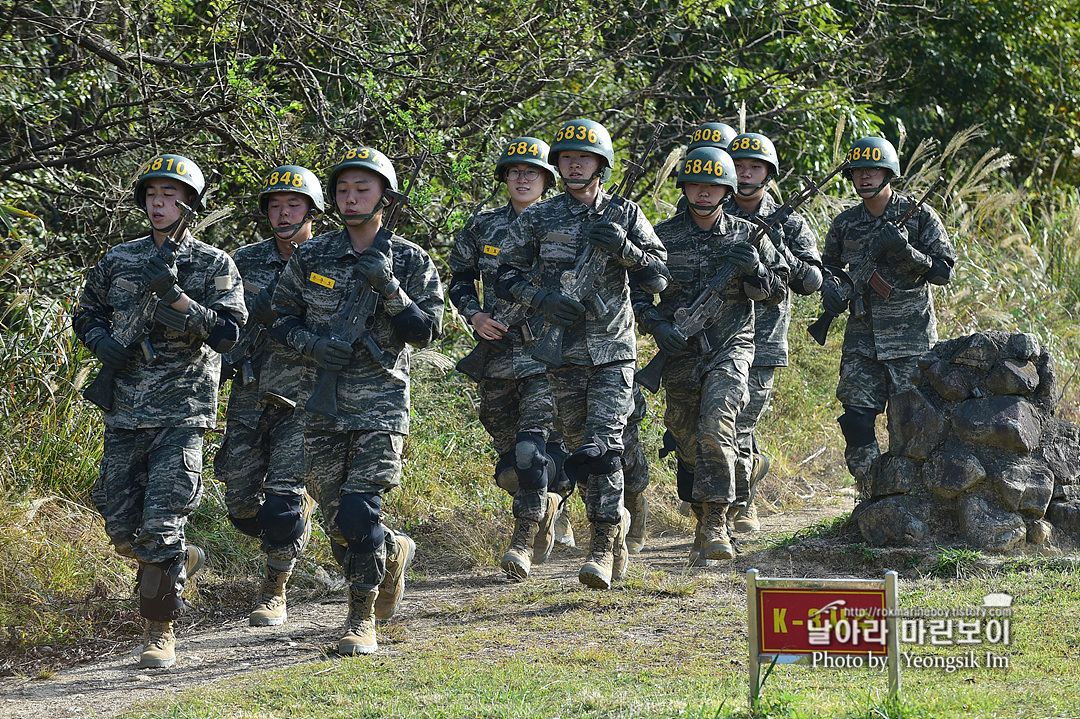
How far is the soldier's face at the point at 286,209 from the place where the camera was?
7.20 m

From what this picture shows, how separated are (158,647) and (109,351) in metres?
1.42

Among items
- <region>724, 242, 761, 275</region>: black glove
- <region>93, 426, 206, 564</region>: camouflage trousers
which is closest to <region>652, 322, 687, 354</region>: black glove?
<region>724, 242, 761, 275</region>: black glove

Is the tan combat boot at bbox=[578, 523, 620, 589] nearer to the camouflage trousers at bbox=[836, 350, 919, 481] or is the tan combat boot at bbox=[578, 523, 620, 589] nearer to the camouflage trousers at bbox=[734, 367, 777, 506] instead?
the camouflage trousers at bbox=[734, 367, 777, 506]

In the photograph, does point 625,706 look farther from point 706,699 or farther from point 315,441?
point 315,441

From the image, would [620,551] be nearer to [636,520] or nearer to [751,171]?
[636,520]

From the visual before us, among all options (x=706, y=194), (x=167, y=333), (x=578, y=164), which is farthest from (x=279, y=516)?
(x=706, y=194)

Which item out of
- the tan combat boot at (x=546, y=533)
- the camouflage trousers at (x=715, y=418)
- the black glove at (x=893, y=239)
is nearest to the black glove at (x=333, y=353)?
the tan combat boot at (x=546, y=533)

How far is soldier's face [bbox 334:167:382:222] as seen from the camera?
5.97m

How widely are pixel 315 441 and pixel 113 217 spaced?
4.03 m

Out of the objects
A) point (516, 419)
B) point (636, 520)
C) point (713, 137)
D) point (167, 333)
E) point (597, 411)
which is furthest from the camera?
point (713, 137)

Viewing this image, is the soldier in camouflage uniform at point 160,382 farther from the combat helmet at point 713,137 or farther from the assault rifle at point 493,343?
the combat helmet at point 713,137

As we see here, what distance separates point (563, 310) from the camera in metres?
6.65

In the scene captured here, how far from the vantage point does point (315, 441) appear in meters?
5.84

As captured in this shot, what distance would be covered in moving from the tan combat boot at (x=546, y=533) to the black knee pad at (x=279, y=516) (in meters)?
1.52
